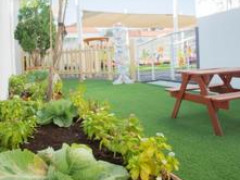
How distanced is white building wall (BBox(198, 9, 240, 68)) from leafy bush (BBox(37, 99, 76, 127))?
3476 millimetres

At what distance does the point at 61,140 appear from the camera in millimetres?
1869

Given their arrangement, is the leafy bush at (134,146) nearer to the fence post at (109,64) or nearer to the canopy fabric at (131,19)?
the fence post at (109,64)

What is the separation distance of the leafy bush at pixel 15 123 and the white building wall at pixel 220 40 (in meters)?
3.65

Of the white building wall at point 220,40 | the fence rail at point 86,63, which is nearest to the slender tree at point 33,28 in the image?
the fence rail at point 86,63

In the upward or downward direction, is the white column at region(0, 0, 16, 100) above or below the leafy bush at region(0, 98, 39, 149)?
above

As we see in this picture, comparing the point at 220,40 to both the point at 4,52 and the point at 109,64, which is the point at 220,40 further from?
the point at 109,64

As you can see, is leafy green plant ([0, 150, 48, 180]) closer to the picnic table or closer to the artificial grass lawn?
the artificial grass lawn

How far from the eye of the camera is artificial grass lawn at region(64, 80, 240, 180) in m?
1.89

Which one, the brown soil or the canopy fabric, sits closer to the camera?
the brown soil

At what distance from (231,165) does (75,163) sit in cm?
115

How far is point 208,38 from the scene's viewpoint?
573 centimetres

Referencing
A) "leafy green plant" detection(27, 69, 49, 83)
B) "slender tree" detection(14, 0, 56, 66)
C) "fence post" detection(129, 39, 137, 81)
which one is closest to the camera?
"leafy green plant" detection(27, 69, 49, 83)

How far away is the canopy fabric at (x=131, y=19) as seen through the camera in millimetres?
13168

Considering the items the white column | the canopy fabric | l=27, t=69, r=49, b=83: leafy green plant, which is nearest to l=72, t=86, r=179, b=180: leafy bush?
the white column
